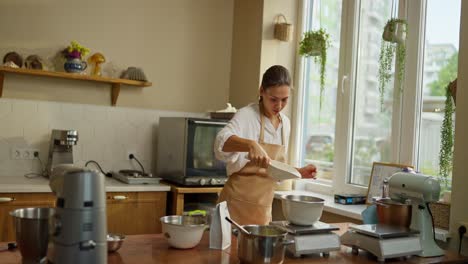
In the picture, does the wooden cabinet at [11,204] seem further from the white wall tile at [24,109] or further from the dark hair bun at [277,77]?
the dark hair bun at [277,77]

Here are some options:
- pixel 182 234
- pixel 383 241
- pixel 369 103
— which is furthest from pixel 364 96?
pixel 182 234

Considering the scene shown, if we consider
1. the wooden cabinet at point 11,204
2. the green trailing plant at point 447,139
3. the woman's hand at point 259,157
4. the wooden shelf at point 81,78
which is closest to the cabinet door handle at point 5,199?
the wooden cabinet at point 11,204

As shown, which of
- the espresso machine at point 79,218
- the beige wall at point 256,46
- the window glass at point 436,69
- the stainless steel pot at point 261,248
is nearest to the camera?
the espresso machine at point 79,218

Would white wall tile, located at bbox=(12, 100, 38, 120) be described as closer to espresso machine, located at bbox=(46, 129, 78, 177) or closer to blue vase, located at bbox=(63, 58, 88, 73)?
espresso machine, located at bbox=(46, 129, 78, 177)

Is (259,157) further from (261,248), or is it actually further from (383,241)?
(383,241)

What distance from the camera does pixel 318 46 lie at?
3.69m

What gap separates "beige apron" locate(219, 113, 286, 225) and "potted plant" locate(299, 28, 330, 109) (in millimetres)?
1394

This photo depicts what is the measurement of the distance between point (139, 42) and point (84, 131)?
0.90 meters

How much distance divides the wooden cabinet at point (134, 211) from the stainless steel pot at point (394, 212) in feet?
5.91

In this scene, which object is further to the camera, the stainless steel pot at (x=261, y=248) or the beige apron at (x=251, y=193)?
the beige apron at (x=251, y=193)

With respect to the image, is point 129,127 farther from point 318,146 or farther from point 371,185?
point 371,185

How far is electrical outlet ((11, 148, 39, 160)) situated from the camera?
357 centimetres

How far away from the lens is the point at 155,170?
4.10 metres

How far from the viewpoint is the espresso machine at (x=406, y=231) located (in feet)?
6.26
